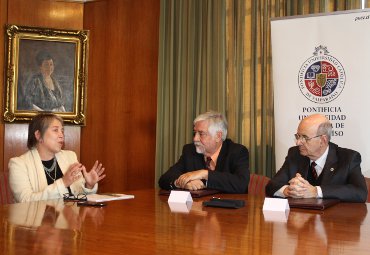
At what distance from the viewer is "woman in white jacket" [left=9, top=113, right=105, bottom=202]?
412 centimetres

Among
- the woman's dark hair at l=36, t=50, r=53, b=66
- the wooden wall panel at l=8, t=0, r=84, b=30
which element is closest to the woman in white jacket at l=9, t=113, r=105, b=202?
the woman's dark hair at l=36, t=50, r=53, b=66

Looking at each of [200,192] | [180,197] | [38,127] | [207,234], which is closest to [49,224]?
Answer: [207,234]

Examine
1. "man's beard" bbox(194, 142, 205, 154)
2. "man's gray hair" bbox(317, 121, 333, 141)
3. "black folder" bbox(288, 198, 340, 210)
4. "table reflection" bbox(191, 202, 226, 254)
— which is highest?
"man's gray hair" bbox(317, 121, 333, 141)

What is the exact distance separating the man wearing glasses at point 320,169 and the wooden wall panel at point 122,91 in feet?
9.19

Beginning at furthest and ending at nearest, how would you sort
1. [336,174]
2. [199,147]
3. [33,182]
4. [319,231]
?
[199,147], [33,182], [336,174], [319,231]

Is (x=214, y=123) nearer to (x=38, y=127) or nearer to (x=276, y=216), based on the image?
(x=38, y=127)

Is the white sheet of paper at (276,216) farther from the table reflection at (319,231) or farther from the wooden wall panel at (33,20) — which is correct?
the wooden wall panel at (33,20)

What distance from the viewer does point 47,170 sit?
177 inches

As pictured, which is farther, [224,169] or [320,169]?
[224,169]

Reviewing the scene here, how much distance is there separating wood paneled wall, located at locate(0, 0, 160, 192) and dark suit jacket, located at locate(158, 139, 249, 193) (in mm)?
1965

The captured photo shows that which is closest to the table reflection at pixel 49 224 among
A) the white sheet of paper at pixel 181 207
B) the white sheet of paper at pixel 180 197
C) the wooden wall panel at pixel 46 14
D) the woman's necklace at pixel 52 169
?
the white sheet of paper at pixel 181 207

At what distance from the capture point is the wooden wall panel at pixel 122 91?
6.80 m

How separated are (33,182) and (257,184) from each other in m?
1.74

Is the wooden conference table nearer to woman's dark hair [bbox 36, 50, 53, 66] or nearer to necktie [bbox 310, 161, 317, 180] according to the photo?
necktie [bbox 310, 161, 317, 180]
